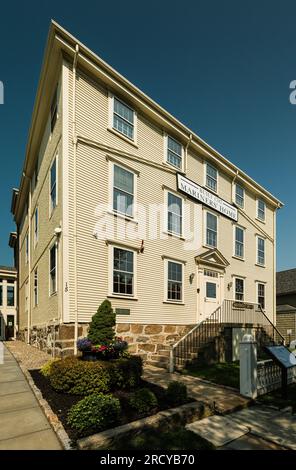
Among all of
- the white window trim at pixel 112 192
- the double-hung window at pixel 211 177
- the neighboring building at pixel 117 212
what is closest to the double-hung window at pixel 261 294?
the neighboring building at pixel 117 212

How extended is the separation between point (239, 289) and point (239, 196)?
5760 mm

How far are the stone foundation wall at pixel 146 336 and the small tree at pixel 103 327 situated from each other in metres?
2.12

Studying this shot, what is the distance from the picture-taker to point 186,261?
14789 mm

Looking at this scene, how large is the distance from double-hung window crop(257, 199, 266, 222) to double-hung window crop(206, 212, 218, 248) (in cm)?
560

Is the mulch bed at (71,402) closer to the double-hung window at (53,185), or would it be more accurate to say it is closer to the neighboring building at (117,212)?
the neighboring building at (117,212)

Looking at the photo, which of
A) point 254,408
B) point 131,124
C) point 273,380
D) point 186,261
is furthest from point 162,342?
point 131,124

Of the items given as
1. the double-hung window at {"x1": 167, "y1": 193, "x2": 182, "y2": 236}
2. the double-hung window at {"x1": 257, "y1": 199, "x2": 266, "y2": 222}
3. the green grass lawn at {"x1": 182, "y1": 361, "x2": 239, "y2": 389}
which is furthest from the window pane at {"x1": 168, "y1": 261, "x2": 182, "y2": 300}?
the double-hung window at {"x1": 257, "y1": 199, "x2": 266, "y2": 222}

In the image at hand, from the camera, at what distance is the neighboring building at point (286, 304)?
2311 cm

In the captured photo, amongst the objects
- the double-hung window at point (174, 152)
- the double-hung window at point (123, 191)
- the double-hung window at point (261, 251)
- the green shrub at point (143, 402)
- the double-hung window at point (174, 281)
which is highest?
the double-hung window at point (174, 152)

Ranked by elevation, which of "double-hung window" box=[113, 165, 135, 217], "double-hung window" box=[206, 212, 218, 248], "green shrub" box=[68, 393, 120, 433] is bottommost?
"green shrub" box=[68, 393, 120, 433]

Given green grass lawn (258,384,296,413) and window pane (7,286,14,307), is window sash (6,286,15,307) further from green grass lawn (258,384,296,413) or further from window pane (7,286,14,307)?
green grass lawn (258,384,296,413)

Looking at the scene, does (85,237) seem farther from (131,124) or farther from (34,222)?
(34,222)

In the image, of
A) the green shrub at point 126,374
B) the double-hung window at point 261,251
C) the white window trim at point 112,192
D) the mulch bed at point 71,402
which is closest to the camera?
the mulch bed at point 71,402

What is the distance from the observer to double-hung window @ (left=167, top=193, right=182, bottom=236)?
14445 millimetres
